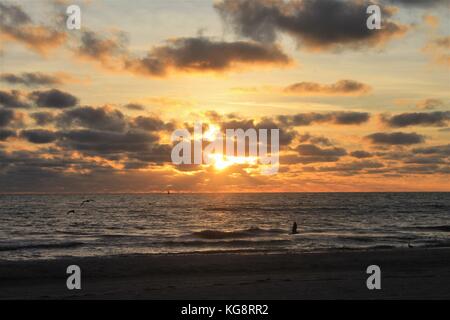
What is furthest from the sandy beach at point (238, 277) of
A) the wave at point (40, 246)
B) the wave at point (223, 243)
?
the wave at point (40, 246)

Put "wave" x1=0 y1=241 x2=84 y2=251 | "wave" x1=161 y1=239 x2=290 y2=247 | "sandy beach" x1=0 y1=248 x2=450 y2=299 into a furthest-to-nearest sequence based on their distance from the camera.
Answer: "wave" x1=161 y1=239 x2=290 y2=247, "wave" x1=0 y1=241 x2=84 y2=251, "sandy beach" x1=0 y1=248 x2=450 y2=299

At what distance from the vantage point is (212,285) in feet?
66.3

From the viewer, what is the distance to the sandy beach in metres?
18.1

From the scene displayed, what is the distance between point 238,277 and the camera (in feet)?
74.2

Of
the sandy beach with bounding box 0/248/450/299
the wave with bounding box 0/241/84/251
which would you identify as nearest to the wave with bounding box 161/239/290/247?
the wave with bounding box 0/241/84/251

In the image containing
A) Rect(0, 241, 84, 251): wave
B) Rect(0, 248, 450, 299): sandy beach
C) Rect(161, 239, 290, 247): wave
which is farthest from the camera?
Rect(161, 239, 290, 247): wave

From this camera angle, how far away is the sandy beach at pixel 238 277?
18.1 meters

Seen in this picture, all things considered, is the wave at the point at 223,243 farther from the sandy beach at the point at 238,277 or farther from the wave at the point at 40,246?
the sandy beach at the point at 238,277

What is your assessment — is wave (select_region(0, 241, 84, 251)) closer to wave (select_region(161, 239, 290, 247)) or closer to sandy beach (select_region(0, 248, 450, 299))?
wave (select_region(161, 239, 290, 247))

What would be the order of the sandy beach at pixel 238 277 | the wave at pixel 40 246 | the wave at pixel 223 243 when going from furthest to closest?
the wave at pixel 223 243 → the wave at pixel 40 246 → the sandy beach at pixel 238 277
